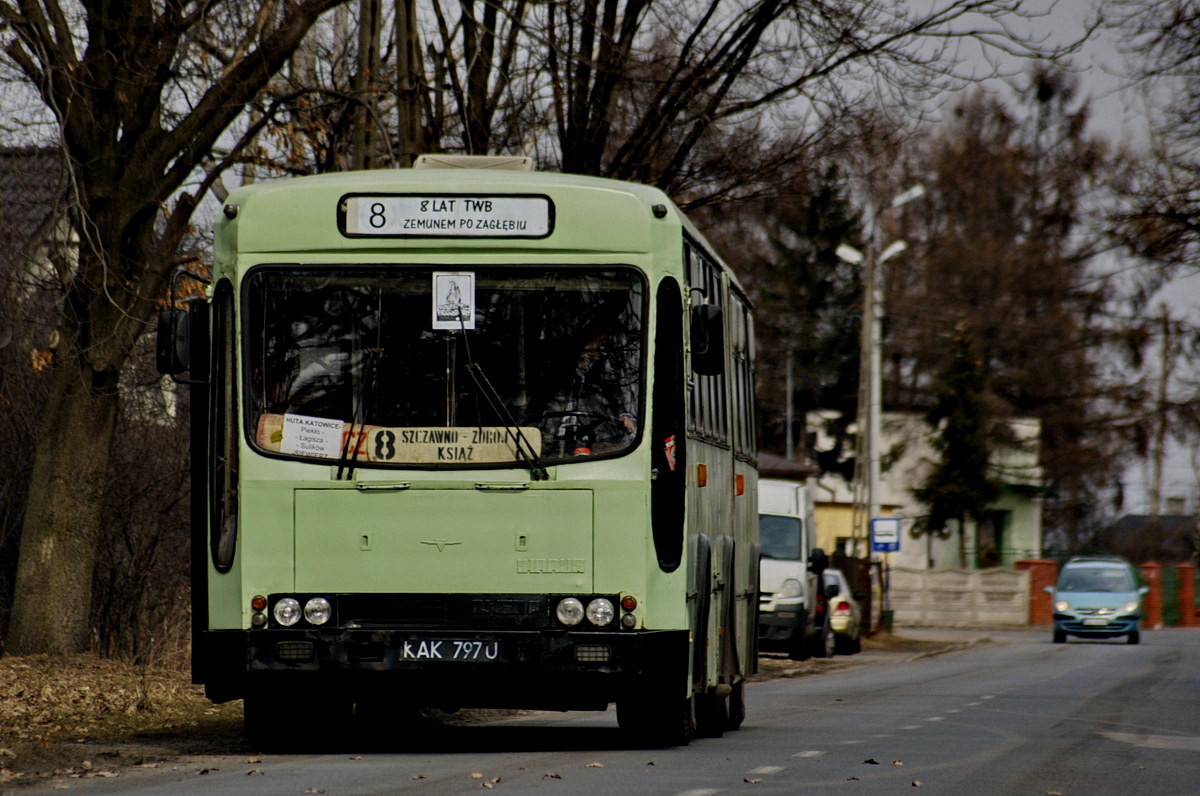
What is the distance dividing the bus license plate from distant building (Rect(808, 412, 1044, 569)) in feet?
177

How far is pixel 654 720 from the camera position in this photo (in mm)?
12562

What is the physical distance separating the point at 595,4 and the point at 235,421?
12586 millimetres

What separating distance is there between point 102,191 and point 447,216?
6.00 meters

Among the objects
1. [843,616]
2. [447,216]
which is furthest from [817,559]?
[447,216]

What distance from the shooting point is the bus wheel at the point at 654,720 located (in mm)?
12492

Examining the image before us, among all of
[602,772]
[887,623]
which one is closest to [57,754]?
[602,772]

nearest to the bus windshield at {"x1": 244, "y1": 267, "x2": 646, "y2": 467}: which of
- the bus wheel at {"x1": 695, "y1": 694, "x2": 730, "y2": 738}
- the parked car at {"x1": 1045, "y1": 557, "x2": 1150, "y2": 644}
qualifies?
the bus wheel at {"x1": 695, "y1": 694, "x2": 730, "y2": 738}

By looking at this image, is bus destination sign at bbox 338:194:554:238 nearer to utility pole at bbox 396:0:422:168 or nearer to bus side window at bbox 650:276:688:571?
bus side window at bbox 650:276:688:571

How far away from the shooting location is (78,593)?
56.4 ft

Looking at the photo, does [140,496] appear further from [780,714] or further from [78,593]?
[780,714]

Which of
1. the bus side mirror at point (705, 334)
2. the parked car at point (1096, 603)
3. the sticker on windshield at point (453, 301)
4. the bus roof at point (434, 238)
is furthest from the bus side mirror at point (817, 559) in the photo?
the sticker on windshield at point (453, 301)

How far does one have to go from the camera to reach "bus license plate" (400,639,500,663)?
11.2m

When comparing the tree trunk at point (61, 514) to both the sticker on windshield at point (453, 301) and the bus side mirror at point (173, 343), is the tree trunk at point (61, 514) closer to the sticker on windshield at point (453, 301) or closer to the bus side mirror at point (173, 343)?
the bus side mirror at point (173, 343)

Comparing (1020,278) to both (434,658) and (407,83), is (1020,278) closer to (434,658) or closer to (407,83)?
(407,83)
